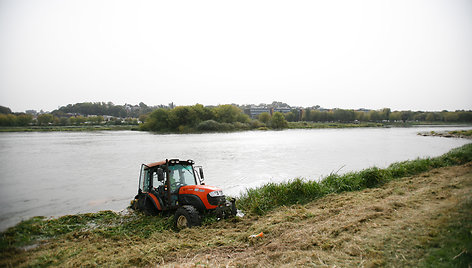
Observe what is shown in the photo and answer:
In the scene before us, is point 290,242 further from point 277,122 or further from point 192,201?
point 277,122

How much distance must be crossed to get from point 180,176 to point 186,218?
142 centimetres

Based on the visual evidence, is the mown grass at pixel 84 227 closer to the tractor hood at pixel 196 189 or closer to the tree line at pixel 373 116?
the tractor hood at pixel 196 189

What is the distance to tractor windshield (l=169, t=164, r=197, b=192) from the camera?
802 cm

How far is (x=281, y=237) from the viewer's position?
5992 mm

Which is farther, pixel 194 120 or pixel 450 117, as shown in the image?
pixel 450 117

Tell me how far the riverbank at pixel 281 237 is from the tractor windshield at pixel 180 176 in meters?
1.06

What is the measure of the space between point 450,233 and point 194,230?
5175mm

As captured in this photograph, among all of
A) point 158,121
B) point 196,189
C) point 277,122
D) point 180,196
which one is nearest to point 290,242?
point 196,189

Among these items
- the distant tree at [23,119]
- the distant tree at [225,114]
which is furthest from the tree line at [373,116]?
the distant tree at [23,119]

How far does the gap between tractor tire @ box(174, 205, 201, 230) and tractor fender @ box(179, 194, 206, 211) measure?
164 mm

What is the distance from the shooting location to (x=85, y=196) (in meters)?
13.7

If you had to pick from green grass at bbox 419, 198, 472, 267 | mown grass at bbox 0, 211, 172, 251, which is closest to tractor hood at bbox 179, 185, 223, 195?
mown grass at bbox 0, 211, 172, 251

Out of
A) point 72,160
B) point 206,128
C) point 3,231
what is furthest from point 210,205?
point 206,128

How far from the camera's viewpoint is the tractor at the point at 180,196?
736 centimetres
